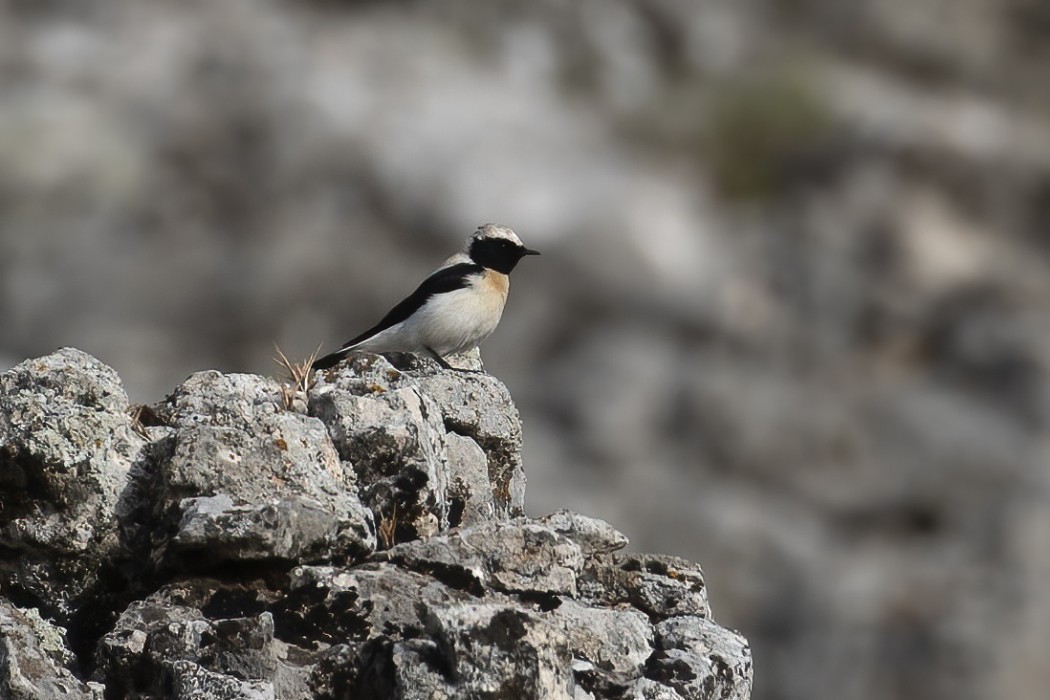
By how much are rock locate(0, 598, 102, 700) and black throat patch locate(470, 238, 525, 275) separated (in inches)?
351

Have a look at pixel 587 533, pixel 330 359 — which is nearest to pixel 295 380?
pixel 587 533

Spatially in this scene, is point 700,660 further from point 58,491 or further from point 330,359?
point 330,359

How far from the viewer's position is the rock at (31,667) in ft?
27.4

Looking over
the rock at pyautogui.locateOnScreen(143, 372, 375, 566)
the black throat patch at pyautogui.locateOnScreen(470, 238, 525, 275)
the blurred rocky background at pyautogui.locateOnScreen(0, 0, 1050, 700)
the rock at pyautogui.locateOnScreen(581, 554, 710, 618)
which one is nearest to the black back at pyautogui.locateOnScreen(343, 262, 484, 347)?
the black throat patch at pyautogui.locateOnScreen(470, 238, 525, 275)

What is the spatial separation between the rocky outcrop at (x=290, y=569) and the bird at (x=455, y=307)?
424 centimetres

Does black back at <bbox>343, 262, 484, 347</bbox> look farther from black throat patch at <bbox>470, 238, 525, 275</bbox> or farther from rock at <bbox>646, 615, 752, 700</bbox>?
rock at <bbox>646, 615, 752, 700</bbox>

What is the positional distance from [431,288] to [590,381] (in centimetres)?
7976

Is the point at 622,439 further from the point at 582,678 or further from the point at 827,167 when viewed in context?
the point at 582,678

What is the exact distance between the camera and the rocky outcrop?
851cm

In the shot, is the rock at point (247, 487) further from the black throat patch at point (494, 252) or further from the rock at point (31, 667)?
the black throat patch at point (494, 252)

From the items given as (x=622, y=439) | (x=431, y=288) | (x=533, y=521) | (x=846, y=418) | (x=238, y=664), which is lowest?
(x=238, y=664)

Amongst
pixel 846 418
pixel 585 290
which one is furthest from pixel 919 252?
pixel 585 290

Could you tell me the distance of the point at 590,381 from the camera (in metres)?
96.3

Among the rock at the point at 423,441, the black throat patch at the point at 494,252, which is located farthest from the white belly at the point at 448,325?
the rock at the point at 423,441
